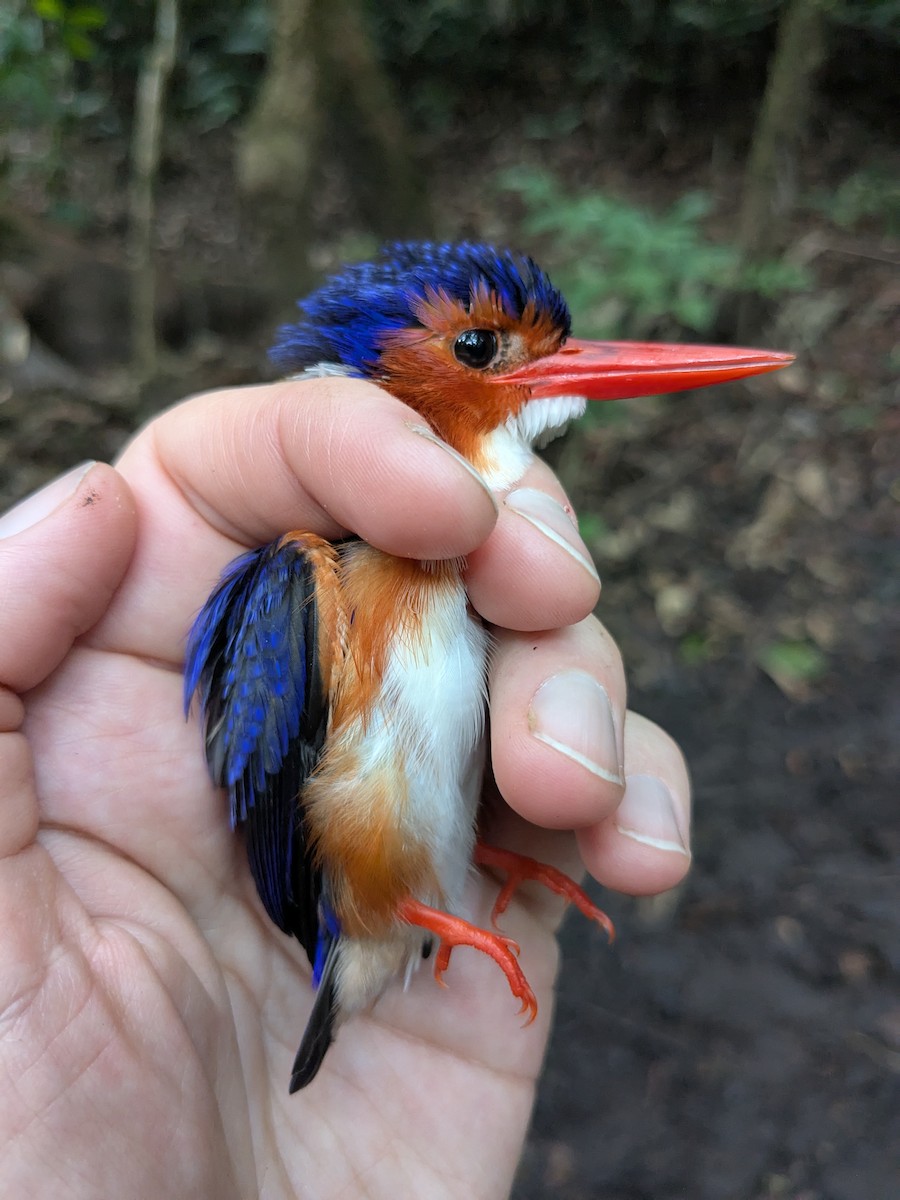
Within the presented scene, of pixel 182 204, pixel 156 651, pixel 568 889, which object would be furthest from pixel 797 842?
pixel 182 204

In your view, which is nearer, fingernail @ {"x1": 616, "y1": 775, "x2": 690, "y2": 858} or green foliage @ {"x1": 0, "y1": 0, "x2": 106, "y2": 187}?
fingernail @ {"x1": 616, "y1": 775, "x2": 690, "y2": 858}

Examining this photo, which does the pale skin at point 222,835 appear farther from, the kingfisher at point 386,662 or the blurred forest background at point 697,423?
the blurred forest background at point 697,423

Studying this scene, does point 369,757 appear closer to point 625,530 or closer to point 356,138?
point 625,530

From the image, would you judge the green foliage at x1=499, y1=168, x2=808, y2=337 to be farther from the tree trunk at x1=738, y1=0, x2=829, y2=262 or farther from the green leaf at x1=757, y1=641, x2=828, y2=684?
the tree trunk at x1=738, y1=0, x2=829, y2=262

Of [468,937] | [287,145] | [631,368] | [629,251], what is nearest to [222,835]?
[468,937]

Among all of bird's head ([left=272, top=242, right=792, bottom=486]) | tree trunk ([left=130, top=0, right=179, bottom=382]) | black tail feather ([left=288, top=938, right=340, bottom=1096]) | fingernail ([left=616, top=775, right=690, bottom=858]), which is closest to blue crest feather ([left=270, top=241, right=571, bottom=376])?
bird's head ([left=272, top=242, right=792, bottom=486])

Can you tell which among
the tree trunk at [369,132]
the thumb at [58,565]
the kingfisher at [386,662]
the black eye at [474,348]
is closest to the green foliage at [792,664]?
the kingfisher at [386,662]
